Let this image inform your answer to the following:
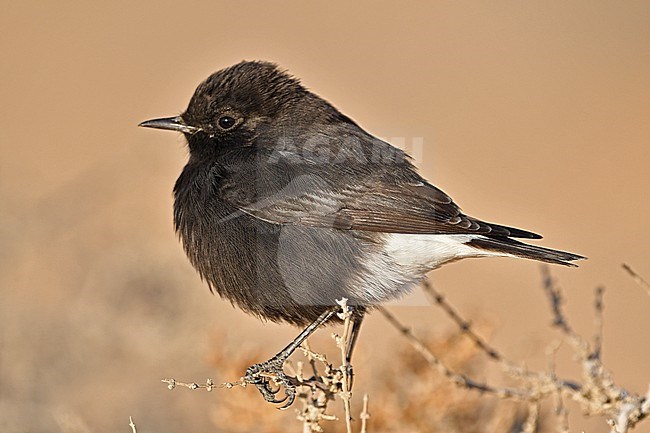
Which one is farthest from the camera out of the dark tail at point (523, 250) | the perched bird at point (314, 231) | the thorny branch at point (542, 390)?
the perched bird at point (314, 231)

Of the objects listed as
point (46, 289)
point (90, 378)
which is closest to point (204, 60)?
point (46, 289)

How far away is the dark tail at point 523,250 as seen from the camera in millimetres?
4859

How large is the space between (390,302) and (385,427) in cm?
139

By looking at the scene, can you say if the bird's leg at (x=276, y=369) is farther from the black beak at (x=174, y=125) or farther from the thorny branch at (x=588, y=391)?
the black beak at (x=174, y=125)

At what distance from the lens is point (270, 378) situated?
198 inches

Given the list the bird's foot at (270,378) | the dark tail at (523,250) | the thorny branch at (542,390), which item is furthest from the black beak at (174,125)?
the dark tail at (523,250)

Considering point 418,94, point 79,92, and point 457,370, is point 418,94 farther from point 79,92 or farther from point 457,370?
point 457,370

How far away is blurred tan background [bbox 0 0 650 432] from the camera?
25.2 ft

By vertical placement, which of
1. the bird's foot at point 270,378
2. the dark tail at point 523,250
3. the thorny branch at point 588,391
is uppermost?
the dark tail at point 523,250

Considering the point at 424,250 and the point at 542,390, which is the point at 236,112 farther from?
the point at 542,390

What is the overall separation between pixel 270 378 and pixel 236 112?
60.6 inches

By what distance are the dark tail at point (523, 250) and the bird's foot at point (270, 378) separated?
119cm

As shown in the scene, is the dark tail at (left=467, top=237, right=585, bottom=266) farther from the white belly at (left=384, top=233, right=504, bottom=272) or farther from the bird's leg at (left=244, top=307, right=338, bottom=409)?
the bird's leg at (left=244, top=307, right=338, bottom=409)

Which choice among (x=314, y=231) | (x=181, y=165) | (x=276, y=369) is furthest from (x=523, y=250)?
(x=181, y=165)
